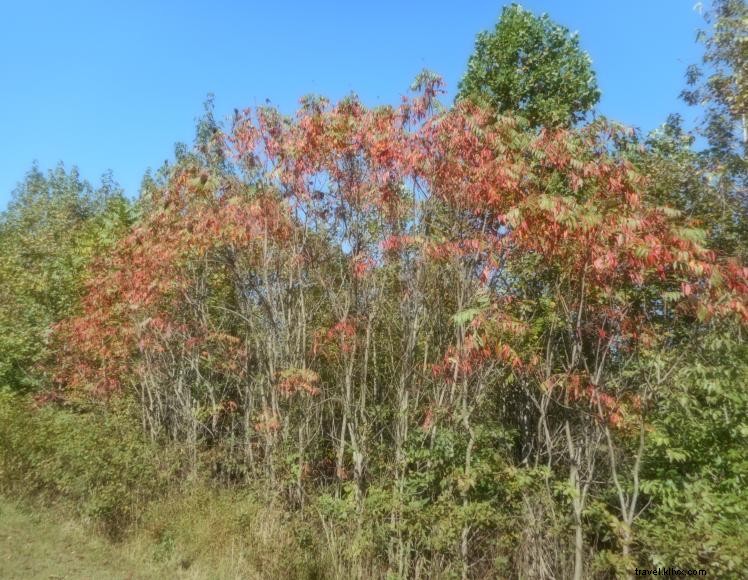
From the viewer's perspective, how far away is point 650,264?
14.1 feet

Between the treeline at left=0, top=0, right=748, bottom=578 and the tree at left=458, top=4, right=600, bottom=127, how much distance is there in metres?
2.33

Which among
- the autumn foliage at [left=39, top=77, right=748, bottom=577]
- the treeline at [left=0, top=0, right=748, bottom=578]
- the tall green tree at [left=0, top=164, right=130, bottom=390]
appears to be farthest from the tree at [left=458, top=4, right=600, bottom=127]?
the tall green tree at [left=0, top=164, right=130, bottom=390]

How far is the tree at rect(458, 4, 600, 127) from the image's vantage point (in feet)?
35.1

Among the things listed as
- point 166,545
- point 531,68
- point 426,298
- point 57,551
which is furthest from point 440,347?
point 531,68

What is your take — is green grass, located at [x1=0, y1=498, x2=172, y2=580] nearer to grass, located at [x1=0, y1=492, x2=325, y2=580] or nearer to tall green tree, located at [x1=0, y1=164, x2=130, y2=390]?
grass, located at [x1=0, y1=492, x2=325, y2=580]

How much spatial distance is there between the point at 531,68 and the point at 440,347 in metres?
7.53

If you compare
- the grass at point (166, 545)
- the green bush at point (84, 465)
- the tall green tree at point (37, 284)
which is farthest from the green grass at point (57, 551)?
the tall green tree at point (37, 284)

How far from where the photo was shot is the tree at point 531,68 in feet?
35.1

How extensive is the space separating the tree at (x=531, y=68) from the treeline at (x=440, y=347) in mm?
2327

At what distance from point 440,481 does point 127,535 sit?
385 centimetres

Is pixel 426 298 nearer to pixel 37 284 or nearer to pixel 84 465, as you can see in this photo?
pixel 84 465

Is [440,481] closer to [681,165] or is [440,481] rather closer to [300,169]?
[300,169]

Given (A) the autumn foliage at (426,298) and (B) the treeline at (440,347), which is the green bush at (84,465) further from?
(A) the autumn foliage at (426,298)

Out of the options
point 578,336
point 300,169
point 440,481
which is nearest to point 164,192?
point 300,169
